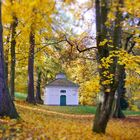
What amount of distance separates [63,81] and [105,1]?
4266 cm

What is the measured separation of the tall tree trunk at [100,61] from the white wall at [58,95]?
1524 inches

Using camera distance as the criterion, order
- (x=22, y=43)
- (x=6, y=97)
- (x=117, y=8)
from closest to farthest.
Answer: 1. (x=117, y=8)
2. (x=6, y=97)
3. (x=22, y=43)

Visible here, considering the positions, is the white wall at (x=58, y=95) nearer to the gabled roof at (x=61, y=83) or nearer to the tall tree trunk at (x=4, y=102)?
the gabled roof at (x=61, y=83)

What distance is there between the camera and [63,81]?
57.7 meters

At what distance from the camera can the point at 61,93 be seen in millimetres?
56844

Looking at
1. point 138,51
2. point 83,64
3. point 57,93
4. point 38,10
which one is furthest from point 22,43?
point 57,93

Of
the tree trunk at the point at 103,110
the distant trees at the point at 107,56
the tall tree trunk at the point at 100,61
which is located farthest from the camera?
the tree trunk at the point at 103,110

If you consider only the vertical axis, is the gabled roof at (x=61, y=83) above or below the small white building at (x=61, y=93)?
above

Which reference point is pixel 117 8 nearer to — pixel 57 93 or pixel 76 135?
pixel 76 135

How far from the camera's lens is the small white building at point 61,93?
56.2 metres

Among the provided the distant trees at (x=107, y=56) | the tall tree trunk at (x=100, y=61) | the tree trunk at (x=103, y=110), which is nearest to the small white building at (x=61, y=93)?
the tree trunk at (x=103, y=110)

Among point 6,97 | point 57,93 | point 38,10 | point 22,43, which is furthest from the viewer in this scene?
point 57,93

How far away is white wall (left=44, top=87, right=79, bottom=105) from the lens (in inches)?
2211

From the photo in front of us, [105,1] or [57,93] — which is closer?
[105,1]
